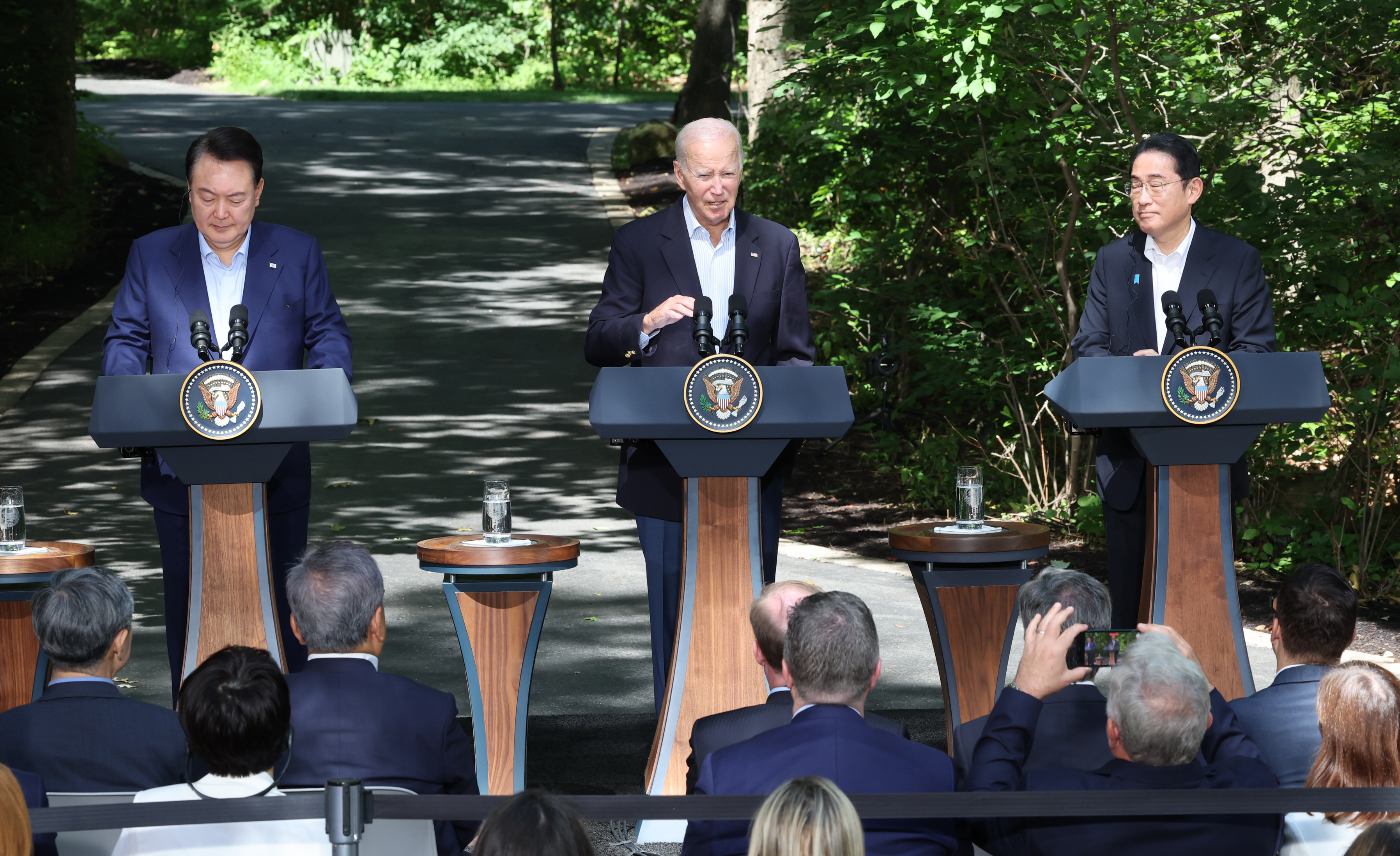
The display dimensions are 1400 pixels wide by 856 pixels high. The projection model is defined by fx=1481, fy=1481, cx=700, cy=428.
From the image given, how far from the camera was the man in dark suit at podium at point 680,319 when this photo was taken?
448 centimetres

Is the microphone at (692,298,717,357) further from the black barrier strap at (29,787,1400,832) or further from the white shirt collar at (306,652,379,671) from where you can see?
the black barrier strap at (29,787,1400,832)

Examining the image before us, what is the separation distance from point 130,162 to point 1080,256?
43.2 ft

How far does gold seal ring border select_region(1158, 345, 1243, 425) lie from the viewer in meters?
4.05

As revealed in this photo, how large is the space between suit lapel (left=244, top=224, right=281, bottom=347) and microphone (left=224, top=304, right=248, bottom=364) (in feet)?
0.98

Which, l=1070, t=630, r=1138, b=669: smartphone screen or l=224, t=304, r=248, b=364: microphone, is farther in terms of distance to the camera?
l=224, t=304, r=248, b=364: microphone

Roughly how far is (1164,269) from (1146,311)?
150mm

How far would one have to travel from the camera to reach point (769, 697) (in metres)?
3.61

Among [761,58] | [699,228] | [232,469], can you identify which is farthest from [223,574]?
[761,58]

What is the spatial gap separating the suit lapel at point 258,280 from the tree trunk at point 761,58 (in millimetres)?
9405

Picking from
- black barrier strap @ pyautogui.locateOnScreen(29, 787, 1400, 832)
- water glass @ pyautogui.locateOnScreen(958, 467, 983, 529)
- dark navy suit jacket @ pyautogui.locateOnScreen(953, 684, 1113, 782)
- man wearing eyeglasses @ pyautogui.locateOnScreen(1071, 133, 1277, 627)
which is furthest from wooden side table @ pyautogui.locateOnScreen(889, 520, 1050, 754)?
black barrier strap @ pyautogui.locateOnScreen(29, 787, 1400, 832)

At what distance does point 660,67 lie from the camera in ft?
114

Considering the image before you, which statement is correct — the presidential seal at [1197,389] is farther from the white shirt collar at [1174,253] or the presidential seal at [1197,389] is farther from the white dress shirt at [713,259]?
the white dress shirt at [713,259]

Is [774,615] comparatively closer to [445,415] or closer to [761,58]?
[445,415]

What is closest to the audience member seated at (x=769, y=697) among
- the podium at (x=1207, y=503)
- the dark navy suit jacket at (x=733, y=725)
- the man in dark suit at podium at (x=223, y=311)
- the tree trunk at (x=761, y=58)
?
the dark navy suit jacket at (x=733, y=725)
